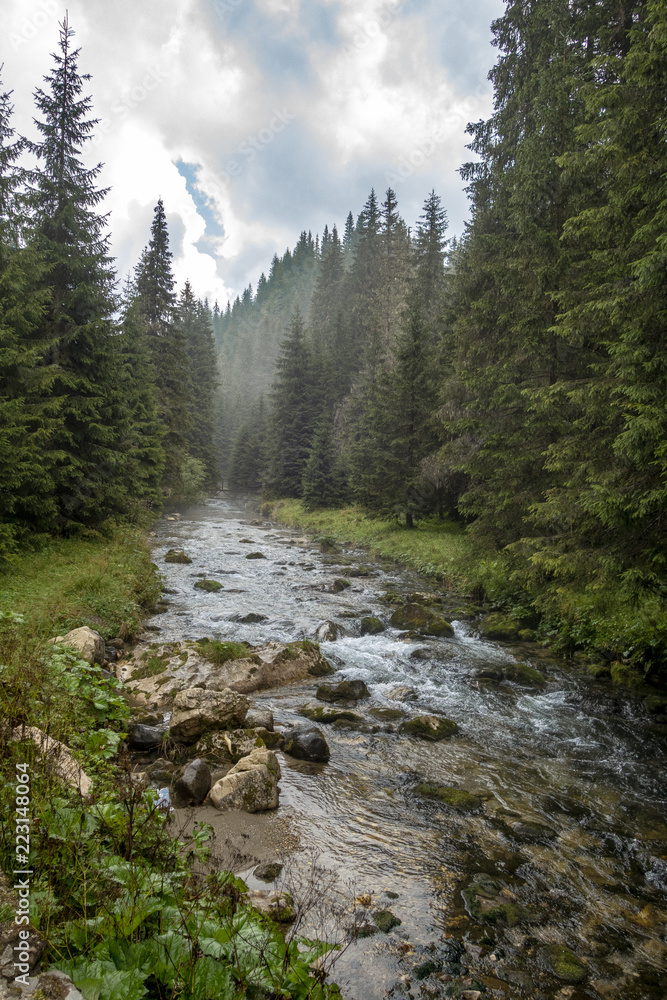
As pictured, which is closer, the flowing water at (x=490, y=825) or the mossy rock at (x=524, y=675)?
the flowing water at (x=490, y=825)

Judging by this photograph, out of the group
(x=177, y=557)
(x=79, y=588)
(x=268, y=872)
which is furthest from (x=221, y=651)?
(x=177, y=557)

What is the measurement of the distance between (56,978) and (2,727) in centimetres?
205

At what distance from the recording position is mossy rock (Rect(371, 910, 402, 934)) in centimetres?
383

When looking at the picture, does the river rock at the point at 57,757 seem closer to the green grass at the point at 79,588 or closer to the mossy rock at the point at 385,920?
the mossy rock at the point at 385,920

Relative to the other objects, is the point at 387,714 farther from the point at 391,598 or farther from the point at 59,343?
the point at 59,343

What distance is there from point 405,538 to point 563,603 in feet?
42.7

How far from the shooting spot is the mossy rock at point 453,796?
5609 millimetres

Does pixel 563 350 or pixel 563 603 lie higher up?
pixel 563 350

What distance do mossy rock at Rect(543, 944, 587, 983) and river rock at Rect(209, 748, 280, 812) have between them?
→ 285cm

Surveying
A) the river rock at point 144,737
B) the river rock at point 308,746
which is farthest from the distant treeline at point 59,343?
the river rock at point 308,746

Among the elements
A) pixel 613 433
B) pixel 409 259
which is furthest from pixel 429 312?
pixel 613 433

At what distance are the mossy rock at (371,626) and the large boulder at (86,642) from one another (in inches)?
246

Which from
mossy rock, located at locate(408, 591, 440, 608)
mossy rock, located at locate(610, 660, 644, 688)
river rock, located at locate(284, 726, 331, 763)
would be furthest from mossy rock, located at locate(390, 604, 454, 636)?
river rock, located at locate(284, 726, 331, 763)

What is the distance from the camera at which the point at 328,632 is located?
463 inches
